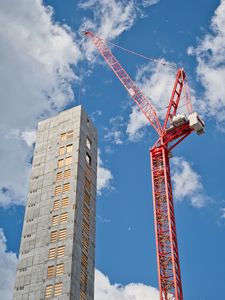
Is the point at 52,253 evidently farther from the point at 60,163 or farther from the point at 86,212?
the point at 60,163

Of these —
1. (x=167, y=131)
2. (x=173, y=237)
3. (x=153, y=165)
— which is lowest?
(x=173, y=237)

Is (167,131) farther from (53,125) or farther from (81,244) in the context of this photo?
(81,244)

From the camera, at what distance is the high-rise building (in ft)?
374

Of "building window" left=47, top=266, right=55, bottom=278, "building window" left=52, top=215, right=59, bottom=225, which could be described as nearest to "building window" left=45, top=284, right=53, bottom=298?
"building window" left=47, top=266, right=55, bottom=278

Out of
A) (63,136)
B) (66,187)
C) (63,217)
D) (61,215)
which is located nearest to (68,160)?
(66,187)

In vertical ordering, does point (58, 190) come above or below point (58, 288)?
above

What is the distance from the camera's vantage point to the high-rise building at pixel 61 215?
11406 centimetres

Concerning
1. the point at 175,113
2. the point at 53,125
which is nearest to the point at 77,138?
the point at 53,125

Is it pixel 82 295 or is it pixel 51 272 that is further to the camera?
pixel 51 272

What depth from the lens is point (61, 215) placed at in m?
124

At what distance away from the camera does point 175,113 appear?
6644 inches

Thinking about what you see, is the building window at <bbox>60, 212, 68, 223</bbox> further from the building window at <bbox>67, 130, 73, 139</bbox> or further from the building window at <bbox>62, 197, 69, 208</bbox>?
the building window at <bbox>67, 130, 73, 139</bbox>

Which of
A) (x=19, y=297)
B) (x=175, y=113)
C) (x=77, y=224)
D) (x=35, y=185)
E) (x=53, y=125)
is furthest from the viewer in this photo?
(x=175, y=113)

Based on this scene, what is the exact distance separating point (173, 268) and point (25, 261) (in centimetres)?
3605
